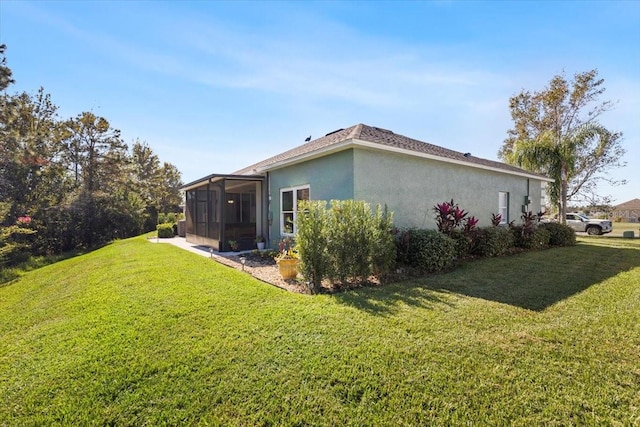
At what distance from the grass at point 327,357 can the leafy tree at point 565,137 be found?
1492cm

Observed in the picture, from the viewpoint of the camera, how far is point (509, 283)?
6.71 m

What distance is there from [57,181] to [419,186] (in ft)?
75.9

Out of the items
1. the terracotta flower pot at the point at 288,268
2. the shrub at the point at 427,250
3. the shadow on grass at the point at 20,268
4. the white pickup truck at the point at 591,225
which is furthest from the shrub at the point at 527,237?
the shadow on grass at the point at 20,268

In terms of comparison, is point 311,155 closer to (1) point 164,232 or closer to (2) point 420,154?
(2) point 420,154

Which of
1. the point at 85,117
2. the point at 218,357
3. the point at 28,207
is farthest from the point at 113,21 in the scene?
the point at 85,117

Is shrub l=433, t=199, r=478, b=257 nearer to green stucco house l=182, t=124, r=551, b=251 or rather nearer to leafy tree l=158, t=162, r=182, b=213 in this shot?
green stucco house l=182, t=124, r=551, b=251

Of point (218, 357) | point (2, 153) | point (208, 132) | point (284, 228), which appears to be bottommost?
point (218, 357)

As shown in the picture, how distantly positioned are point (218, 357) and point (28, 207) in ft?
68.1

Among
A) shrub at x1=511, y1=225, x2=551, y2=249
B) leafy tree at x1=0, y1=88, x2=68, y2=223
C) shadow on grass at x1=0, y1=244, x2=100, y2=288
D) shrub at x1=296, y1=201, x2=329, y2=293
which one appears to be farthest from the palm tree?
leafy tree at x1=0, y1=88, x2=68, y2=223

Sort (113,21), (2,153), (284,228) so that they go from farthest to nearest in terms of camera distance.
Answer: (2,153) < (284,228) < (113,21)

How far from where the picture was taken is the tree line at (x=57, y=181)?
1520 cm

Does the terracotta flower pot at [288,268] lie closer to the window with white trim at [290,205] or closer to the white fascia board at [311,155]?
the window with white trim at [290,205]

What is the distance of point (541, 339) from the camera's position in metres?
3.85

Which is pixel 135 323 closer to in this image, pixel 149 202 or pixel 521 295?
pixel 521 295
